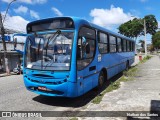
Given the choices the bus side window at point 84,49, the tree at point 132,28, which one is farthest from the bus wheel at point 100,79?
the tree at point 132,28

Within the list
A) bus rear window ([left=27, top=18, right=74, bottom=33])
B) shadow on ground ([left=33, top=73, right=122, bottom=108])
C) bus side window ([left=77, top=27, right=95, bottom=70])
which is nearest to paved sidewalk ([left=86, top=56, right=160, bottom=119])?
shadow on ground ([left=33, top=73, right=122, bottom=108])

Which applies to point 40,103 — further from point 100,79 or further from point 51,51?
point 100,79

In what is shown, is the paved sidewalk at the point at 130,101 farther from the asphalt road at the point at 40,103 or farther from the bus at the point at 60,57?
the bus at the point at 60,57

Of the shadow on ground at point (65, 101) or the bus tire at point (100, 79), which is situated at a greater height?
the bus tire at point (100, 79)

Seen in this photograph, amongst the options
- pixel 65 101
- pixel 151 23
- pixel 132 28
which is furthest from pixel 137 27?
pixel 65 101

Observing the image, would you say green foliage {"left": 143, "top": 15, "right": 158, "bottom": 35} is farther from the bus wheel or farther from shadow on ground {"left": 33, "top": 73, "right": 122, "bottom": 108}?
shadow on ground {"left": 33, "top": 73, "right": 122, "bottom": 108}

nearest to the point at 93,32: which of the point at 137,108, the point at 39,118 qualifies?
the point at 137,108

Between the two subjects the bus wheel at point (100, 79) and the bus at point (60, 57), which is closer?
the bus at point (60, 57)

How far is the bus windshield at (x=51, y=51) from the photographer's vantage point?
274 inches

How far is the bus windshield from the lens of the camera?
6.96m

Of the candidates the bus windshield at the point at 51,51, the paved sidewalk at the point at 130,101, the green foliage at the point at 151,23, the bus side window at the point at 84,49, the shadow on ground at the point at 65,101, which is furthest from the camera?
the green foliage at the point at 151,23

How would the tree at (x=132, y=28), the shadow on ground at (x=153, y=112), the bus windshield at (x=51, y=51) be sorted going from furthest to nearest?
the tree at (x=132, y=28) < the bus windshield at (x=51, y=51) < the shadow on ground at (x=153, y=112)

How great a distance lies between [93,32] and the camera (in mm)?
8688

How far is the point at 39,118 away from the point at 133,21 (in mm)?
69777
